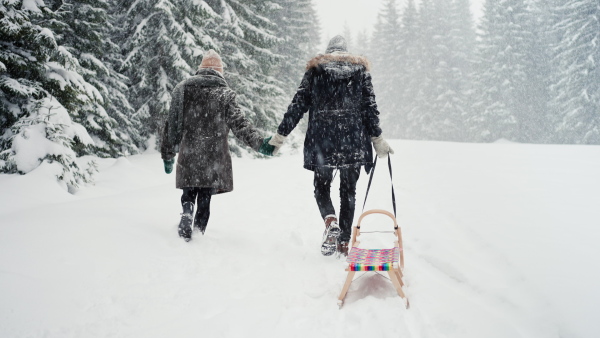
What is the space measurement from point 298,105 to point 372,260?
187cm

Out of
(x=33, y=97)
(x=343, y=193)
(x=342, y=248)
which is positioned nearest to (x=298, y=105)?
(x=343, y=193)

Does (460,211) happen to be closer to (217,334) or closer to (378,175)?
(217,334)

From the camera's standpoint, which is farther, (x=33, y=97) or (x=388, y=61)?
(x=388, y=61)

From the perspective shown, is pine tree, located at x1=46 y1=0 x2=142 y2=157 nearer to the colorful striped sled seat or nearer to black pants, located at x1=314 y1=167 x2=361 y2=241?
black pants, located at x1=314 y1=167 x2=361 y2=241

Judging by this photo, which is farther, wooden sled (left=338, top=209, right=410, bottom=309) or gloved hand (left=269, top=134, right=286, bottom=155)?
gloved hand (left=269, top=134, right=286, bottom=155)

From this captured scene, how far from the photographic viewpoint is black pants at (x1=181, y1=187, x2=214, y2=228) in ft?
13.9

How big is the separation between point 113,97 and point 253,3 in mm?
7570

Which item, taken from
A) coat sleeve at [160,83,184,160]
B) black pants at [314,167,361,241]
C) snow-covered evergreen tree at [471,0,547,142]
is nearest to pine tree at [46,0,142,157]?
coat sleeve at [160,83,184,160]

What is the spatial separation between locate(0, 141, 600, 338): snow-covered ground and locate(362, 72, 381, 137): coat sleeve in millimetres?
1454

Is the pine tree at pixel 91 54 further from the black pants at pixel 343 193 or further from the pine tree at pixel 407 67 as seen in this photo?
the pine tree at pixel 407 67

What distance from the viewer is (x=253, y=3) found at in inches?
634

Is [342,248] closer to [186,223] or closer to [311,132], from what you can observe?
[311,132]

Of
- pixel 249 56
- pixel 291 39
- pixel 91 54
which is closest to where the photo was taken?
pixel 91 54

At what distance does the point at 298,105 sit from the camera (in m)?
3.95
